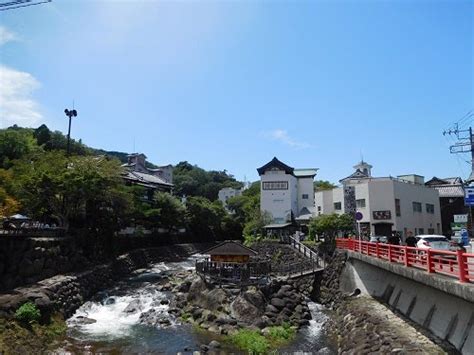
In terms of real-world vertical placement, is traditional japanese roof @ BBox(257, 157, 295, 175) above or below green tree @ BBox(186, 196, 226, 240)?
above

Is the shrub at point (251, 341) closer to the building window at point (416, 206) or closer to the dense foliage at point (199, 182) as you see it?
the building window at point (416, 206)

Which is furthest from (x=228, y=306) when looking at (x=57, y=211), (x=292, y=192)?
(x=292, y=192)

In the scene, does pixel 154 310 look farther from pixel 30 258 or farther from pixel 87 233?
pixel 87 233

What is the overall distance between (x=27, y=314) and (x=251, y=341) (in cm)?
1094

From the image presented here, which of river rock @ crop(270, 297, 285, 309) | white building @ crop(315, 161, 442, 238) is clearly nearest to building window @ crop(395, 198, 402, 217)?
white building @ crop(315, 161, 442, 238)

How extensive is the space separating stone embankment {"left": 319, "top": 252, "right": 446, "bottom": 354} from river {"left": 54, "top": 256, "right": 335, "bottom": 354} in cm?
100

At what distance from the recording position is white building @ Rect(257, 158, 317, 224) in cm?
5538

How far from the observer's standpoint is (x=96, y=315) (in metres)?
23.8

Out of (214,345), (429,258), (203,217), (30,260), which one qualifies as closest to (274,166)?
(203,217)

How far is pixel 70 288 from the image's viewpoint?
80.5 feet

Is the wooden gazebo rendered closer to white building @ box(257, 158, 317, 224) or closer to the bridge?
the bridge

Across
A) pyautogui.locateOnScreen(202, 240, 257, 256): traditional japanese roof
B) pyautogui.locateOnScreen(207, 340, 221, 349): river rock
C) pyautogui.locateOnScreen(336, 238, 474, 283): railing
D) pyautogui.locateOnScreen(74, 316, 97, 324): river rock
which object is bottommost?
pyautogui.locateOnScreen(74, 316, 97, 324): river rock

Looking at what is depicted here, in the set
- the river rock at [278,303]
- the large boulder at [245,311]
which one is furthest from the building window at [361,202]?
the large boulder at [245,311]

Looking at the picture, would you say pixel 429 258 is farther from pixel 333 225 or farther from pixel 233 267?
pixel 333 225
